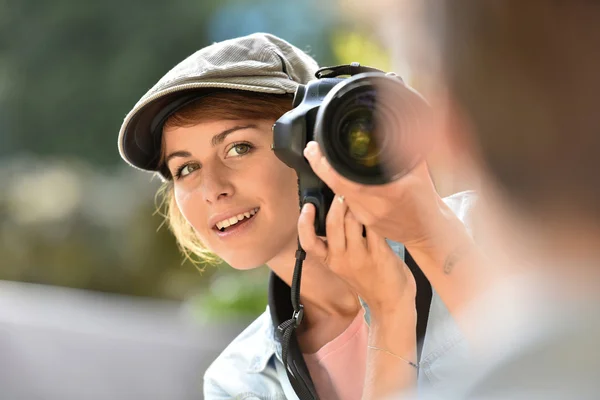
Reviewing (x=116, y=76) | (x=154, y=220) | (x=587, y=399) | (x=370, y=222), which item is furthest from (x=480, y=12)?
(x=116, y=76)

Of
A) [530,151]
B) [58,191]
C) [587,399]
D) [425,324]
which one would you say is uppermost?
[530,151]

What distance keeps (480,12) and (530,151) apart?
0.11m

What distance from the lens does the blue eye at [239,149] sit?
1845 millimetres

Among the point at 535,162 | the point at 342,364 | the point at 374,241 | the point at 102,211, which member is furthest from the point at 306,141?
the point at 102,211

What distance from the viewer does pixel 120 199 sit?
6227 millimetres

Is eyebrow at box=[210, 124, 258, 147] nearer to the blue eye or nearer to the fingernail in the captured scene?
the blue eye

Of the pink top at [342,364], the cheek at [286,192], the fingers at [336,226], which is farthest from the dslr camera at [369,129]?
the pink top at [342,364]

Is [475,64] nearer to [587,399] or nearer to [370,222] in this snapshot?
[587,399]

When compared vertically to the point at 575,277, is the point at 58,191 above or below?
below

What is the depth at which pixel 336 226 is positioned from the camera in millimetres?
1404

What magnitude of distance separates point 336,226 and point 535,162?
2.71 feet

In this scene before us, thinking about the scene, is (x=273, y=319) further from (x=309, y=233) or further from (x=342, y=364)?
(x=309, y=233)

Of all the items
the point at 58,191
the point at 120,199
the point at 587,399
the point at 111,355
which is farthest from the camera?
the point at 58,191

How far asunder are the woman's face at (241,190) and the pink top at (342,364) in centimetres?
25
